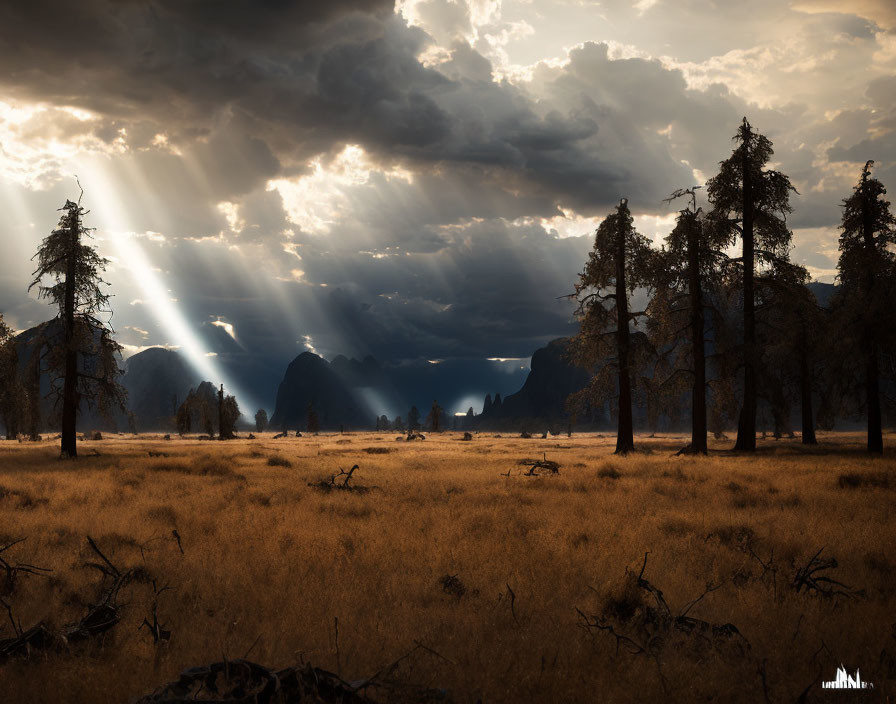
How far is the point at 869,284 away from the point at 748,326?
4.53m

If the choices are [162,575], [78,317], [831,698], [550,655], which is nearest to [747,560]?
[831,698]

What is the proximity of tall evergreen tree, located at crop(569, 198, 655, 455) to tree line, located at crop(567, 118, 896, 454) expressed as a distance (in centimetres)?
5

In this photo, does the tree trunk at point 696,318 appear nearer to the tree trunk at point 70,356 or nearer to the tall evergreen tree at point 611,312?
the tall evergreen tree at point 611,312

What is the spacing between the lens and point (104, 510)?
34.9 ft

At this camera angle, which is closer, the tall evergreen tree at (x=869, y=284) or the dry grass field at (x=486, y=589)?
the dry grass field at (x=486, y=589)

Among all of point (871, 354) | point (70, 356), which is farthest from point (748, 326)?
point (70, 356)

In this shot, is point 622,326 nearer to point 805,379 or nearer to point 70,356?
point 805,379

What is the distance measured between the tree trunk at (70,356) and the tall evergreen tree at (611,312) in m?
Result: 22.6

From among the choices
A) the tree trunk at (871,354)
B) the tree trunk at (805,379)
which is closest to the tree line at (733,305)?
the tree trunk at (871,354)

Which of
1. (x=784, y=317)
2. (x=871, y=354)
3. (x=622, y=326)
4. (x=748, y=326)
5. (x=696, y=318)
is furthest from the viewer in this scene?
(x=784, y=317)

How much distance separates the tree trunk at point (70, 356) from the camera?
2430 cm

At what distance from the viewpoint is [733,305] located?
24.7 meters

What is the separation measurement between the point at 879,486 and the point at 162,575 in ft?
48.3

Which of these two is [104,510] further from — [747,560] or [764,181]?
[764,181]
